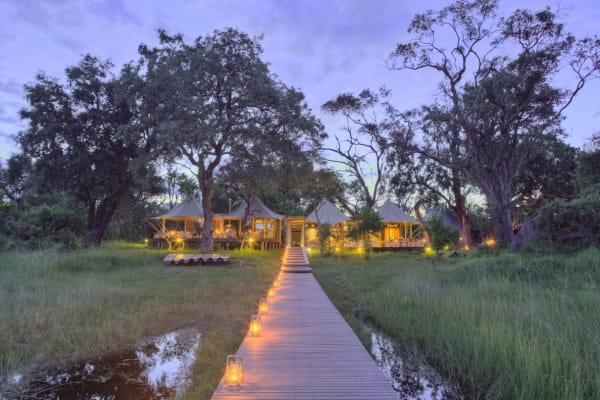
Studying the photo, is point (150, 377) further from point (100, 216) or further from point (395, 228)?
point (395, 228)

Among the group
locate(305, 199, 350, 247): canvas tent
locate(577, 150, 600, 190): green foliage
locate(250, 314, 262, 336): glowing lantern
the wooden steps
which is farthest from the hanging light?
locate(577, 150, 600, 190): green foliage

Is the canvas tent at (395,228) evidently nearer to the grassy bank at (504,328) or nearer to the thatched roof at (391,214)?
the thatched roof at (391,214)

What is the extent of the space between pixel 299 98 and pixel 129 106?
9.00 meters

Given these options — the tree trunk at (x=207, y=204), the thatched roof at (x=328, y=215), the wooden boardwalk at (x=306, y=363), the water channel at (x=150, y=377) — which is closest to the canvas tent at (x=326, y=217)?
the thatched roof at (x=328, y=215)

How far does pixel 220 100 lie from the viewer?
69.8 feet

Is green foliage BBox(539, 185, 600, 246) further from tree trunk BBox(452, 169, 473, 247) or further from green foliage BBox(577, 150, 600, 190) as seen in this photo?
tree trunk BBox(452, 169, 473, 247)

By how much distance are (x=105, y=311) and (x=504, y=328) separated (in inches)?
270

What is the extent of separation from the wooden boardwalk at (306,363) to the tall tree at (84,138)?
1569 centimetres

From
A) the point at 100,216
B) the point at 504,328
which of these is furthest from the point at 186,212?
the point at 504,328

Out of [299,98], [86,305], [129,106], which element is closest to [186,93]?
[129,106]

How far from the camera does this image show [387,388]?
3928 mm

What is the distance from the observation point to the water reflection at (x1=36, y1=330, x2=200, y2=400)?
15.8 feet

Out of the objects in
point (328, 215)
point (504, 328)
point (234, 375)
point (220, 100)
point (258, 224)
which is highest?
point (220, 100)

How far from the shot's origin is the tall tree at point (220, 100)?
1944 centimetres
